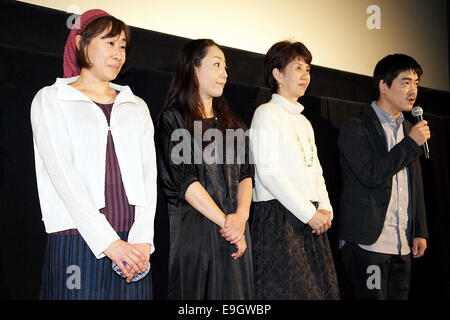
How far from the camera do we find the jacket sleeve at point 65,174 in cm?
159

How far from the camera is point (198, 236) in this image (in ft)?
6.30

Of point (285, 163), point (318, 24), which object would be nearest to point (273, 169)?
point (285, 163)

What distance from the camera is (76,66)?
1.89 meters

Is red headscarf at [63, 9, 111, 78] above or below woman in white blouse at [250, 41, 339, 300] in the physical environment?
above

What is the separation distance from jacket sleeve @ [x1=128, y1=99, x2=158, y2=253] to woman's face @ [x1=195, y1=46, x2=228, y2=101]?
331 millimetres

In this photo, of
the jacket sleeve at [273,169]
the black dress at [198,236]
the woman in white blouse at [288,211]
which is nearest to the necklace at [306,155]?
the woman in white blouse at [288,211]

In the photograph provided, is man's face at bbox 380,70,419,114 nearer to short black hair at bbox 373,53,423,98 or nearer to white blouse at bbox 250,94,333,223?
short black hair at bbox 373,53,423,98

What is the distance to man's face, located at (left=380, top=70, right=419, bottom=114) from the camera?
8.93 feet

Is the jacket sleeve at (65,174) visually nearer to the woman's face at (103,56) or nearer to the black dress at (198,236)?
the woman's face at (103,56)

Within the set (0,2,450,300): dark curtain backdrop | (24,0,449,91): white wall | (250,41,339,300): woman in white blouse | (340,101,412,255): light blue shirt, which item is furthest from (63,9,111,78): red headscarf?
(340,101,412,255): light blue shirt

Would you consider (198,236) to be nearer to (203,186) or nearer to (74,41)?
(203,186)

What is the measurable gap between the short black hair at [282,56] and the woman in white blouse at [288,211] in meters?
0.10

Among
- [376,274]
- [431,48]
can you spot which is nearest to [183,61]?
[376,274]
